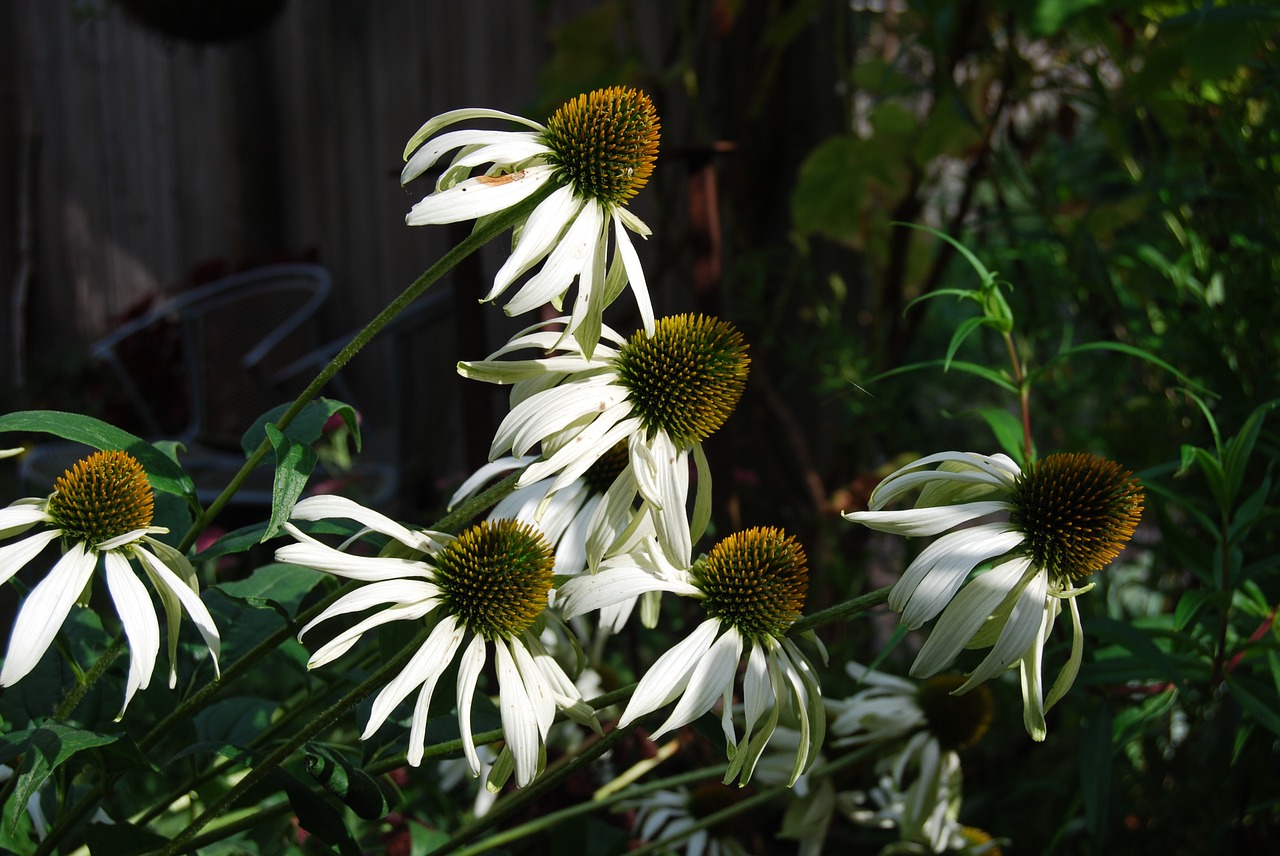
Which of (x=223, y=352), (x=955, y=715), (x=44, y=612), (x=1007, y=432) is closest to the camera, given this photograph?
(x=44, y=612)

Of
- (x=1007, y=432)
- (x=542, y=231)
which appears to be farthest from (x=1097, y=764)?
(x=542, y=231)

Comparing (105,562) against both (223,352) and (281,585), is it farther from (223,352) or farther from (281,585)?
(223,352)

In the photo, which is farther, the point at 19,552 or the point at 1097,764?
the point at 1097,764

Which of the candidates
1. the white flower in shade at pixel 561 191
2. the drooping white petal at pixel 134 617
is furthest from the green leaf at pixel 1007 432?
the drooping white petal at pixel 134 617

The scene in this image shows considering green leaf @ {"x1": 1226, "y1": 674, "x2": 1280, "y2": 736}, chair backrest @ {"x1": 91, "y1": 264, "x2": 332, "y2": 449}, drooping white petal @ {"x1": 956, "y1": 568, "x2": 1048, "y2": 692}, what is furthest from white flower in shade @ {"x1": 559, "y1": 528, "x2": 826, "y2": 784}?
chair backrest @ {"x1": 91, "y1": 264, "x2": 332, "y2": 449}

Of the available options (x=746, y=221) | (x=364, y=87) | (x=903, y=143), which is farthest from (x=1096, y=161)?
(x=364, y=87)

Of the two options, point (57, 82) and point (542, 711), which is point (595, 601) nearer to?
point (542, 711)

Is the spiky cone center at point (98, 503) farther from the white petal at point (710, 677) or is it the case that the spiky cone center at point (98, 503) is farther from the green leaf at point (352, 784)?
the white petal at point (710, 677)

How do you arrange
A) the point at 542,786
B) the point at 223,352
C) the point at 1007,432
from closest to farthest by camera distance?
the point at 542,786, the point at 1007,432, the point at 223,352
